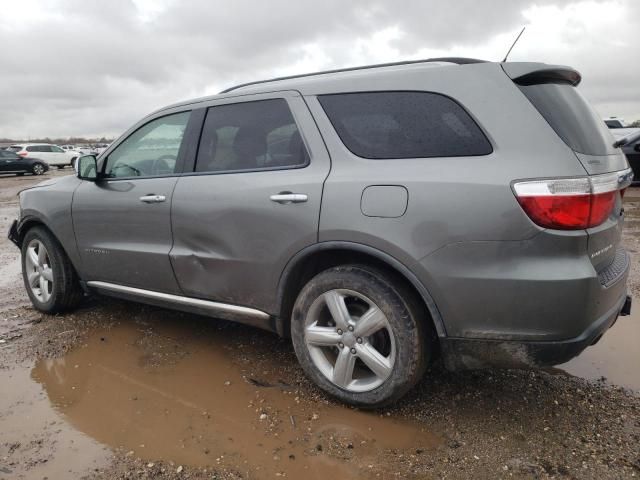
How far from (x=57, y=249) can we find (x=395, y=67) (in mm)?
3082

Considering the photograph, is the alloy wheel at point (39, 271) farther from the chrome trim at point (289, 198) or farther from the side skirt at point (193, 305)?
Result: the chrome trim at point (289, 198)

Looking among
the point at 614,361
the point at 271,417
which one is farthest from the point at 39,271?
the point at 614,361

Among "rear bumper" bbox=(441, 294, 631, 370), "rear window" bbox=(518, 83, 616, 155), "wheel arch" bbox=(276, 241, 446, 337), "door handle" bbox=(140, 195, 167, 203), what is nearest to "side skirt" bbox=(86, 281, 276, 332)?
"wheel arch" bbox=(276, 241, 446, 337)

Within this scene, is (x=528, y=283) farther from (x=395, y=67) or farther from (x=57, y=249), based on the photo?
(x=57, y=249)

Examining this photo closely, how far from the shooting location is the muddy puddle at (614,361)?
3096 mm

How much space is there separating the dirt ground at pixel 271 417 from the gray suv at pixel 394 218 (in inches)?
12.0

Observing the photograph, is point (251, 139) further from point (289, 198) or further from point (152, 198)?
point (152, 198)

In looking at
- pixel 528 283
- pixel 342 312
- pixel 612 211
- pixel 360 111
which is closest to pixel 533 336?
pixel 528 283

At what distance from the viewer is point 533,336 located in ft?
7.32

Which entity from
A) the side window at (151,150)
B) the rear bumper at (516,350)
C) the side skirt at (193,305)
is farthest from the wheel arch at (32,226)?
the rear bumper at (516,350)

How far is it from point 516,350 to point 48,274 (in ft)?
12.2

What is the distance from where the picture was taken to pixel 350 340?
8.70ft

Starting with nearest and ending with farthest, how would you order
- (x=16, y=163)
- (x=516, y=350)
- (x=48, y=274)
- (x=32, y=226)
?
(x=516, y=350)
(x=48, y=274)
(x=32, y=226)
(x=16, y=163)

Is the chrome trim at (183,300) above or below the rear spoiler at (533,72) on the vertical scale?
below
